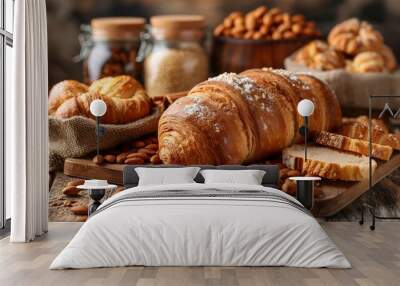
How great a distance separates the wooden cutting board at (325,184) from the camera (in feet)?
21.0

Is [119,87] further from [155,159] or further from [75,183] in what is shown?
[75,183]

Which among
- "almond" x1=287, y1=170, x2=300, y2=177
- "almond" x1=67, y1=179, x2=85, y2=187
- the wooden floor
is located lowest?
the wooden floor

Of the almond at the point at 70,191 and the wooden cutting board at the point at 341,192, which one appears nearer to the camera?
the wooden cutting board at the point at 341,192

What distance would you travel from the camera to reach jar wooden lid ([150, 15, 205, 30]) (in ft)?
22.6

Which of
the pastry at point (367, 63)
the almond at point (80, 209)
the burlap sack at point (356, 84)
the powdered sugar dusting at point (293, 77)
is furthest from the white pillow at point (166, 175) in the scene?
the pastry at point (367, 63)

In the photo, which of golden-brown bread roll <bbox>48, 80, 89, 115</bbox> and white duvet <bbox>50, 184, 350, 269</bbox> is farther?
golden-brown bread roll <bbox>48, 80, 89, 115</bbox>

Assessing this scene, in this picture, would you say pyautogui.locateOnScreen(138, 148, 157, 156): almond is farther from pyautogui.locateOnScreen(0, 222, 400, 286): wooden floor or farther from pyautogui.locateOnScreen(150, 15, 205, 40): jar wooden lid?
pyautogui.locateOnScreen(0, 222, 400, 286): wooden floor

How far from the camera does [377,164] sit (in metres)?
6.54

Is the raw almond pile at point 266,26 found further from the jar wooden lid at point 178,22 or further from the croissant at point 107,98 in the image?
the croissant at point 107,98

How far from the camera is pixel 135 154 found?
647cm

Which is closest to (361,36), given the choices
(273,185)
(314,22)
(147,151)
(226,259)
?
(314,22)

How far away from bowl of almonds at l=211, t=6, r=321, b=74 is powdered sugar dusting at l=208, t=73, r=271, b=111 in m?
0.22

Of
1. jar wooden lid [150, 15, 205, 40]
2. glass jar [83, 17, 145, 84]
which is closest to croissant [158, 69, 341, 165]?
jar wooden lid [150, 15, 205, 40]

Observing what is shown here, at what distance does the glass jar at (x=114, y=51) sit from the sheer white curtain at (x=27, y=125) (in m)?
1.00
